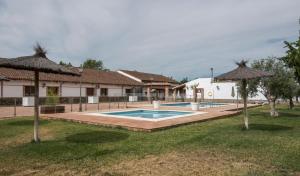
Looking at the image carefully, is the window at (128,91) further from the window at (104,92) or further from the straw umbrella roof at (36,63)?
the straw umbrella roof at (36,63)

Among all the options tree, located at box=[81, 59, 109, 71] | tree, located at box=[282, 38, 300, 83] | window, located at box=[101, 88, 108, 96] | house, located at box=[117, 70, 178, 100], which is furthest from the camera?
tree, located at box=[81, 59, 109, 71]

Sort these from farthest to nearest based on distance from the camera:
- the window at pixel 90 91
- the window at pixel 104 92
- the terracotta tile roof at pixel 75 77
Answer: the window at pixel 104 92 → the window at pixel 90 91 → the terracotta tile roof at pixel 75 77

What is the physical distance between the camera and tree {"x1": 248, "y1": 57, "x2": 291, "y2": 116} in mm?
16062

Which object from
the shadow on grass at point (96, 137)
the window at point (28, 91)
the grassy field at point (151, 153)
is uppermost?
the window at point (28, 91)

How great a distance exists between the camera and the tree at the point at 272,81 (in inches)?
632

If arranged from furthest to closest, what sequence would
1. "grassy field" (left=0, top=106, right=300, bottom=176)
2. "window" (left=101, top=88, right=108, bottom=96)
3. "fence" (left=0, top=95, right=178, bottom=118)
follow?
1. "window" (left=101, top=88, right=108, bottom=96)
2. "fence" (left=0, top=95, right=178, bottom=118)
3. "grassy field" (left=0, top=106, right=300, bottom=176)

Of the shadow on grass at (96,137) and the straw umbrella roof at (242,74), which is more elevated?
the straw umbrella roof at (242,74)

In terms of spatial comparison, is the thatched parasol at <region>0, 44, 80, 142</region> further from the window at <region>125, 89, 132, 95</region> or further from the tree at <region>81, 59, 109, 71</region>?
the tree at <region>81, 59, 109, 71</region>

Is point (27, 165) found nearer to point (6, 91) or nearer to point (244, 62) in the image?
point (244, 62)

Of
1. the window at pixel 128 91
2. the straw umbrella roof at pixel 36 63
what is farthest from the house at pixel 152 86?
Result: the straw umbrella roof at pixel 36 63

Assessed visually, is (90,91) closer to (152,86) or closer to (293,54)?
(152,86)

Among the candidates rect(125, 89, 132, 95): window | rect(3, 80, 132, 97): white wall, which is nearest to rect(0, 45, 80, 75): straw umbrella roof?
rect(3, 80, 132, 97): white wall

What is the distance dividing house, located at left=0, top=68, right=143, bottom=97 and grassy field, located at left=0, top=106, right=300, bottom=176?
14.9m

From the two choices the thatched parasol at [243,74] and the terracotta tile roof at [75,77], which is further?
the terracotta tile roof at [75,77]
